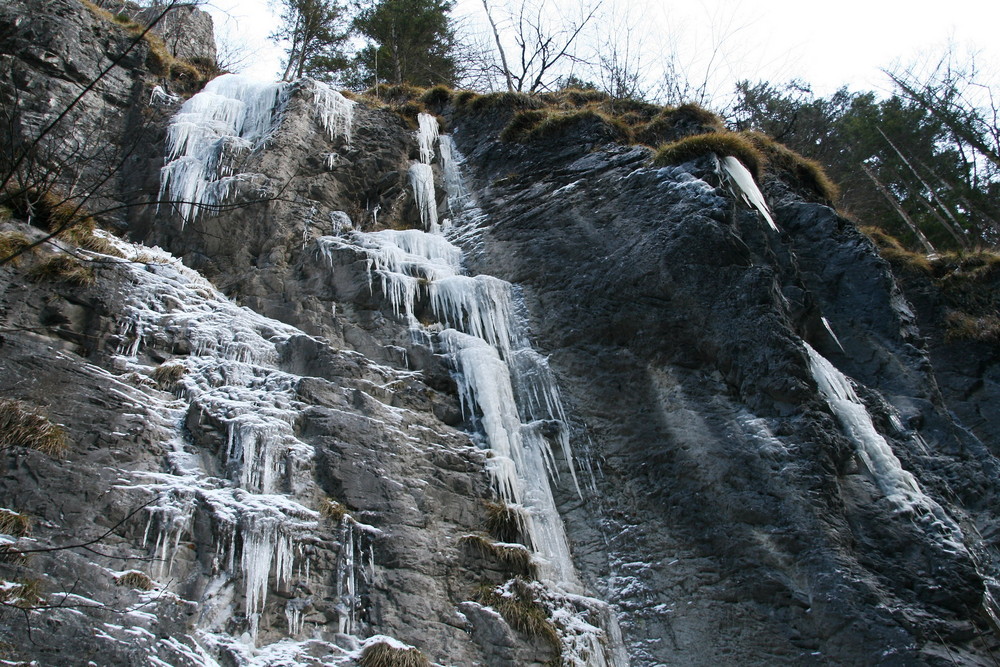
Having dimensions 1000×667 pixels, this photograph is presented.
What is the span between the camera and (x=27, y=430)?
5.38 m

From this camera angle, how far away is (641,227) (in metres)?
9.34

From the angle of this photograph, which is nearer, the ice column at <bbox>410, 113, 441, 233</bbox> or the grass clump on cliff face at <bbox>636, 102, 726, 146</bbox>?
the ice column at <bbox>410, 113, 441, 233</bbox>

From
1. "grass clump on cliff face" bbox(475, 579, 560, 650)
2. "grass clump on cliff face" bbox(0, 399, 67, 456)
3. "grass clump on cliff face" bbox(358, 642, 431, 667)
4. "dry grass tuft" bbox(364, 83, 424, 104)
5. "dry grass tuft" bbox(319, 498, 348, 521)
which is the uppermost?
"dry grass tuft" bbox(364, 83, 424, 104)

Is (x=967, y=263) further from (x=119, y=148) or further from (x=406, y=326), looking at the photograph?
(x=119, y=148)

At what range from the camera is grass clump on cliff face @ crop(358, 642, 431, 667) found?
5184mm

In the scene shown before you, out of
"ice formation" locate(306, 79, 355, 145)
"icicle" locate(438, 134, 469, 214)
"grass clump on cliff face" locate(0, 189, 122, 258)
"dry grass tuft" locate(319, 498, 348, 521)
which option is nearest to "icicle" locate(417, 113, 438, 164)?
"icicle" locate(438, 134, 469, 214)

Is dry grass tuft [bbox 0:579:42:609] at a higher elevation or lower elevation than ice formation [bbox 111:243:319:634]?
lower

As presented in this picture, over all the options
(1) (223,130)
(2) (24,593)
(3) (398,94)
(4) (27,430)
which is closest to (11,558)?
(2) (24,593)

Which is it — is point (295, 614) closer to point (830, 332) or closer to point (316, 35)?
point (830, 332)

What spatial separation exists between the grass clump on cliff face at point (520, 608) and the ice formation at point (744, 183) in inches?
247

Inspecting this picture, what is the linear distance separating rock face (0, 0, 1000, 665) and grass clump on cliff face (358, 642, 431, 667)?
0.13 feet

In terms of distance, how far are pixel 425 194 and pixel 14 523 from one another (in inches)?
311

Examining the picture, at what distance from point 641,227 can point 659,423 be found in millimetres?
2892

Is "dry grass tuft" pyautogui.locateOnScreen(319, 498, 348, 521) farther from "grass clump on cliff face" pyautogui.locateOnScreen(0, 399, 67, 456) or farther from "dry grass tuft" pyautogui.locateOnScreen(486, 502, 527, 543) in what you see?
"grass clump on cliff face" pyautogui.locateOnScreen(0, 399, 67, 456)
